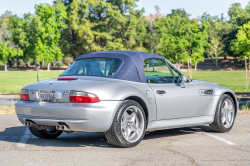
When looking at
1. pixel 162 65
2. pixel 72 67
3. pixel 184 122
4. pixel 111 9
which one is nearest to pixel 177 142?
pixel 184 122

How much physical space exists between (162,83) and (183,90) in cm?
45

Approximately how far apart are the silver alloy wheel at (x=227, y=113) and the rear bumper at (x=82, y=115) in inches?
110

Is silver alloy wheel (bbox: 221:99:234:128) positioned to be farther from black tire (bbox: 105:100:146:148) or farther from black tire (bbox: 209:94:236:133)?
black tire (bbox: 105:100:146:148)

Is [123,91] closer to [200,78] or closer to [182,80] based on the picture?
[182,80]

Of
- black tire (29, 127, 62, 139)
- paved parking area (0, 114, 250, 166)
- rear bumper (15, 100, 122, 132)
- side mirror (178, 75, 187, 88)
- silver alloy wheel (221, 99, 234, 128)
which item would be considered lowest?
paved parking area (0, 114, 250, 166)

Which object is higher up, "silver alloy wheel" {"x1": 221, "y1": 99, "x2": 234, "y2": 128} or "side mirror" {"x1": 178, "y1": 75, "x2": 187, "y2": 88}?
"side mirror" {"x1": 178, "y1": 75, "x2": 187, "y2": 88}

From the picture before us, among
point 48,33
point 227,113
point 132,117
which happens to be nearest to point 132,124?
point 132,117

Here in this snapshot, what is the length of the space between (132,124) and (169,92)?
0.93m

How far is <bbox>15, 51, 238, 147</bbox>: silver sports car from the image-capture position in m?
4.89

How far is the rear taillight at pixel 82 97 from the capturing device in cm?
485

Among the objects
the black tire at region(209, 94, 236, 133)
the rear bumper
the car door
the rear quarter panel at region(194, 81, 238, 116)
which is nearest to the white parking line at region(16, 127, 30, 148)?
→ the rear bumper

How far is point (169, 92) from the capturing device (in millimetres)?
5855

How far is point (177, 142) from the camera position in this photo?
19.3 feet

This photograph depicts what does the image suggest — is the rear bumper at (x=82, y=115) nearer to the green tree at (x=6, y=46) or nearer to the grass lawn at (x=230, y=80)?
the grass lawn at (x=230, y=80)
